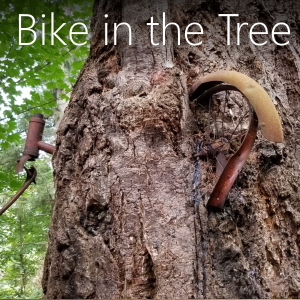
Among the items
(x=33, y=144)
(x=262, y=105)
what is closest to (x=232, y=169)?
(x=262, y=105)

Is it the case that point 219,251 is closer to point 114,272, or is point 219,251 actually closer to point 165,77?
point 114,272

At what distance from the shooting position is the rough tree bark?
2.88 ft

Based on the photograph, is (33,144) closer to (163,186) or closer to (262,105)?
(163,186)

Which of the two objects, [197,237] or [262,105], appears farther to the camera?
[197,237]

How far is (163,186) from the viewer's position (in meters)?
0.94

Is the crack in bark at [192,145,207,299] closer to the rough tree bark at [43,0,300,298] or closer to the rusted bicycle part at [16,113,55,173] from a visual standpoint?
the rough tree bark at [43,0,300,298]

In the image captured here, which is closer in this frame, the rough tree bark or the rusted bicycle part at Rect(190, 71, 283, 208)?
the rusted bicycle part at Rect(190, 71, 283, 208)

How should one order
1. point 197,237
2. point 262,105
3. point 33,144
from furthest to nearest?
point 33,144 < point 197,237 < point 262,105

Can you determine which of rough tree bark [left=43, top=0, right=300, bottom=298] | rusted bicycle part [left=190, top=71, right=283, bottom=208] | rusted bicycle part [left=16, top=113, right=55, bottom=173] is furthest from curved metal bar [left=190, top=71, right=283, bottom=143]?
rusted bicycle part [left=16, top=113, right=55, bottom=173]

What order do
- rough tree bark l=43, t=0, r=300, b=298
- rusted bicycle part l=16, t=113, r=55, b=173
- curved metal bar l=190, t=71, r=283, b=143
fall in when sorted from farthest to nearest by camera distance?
rusted bicycle part l=16, t=113, r=55, b=173
rough tree bark l=43, t=0, r=300, b=298
curved metal bar l=190, t=71, r=283, b=143

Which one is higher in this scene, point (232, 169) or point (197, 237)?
point (232, 169)

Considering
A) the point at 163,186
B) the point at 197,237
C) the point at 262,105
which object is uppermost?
the point at 262,105

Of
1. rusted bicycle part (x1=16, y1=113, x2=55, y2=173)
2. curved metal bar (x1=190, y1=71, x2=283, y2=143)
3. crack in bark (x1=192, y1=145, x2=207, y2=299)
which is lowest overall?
crack in bark (x1=192, y1=145, x2=207, y2=299)

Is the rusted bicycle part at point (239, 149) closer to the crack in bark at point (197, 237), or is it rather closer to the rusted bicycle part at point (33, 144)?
the crack in bark at point (197, 237)
